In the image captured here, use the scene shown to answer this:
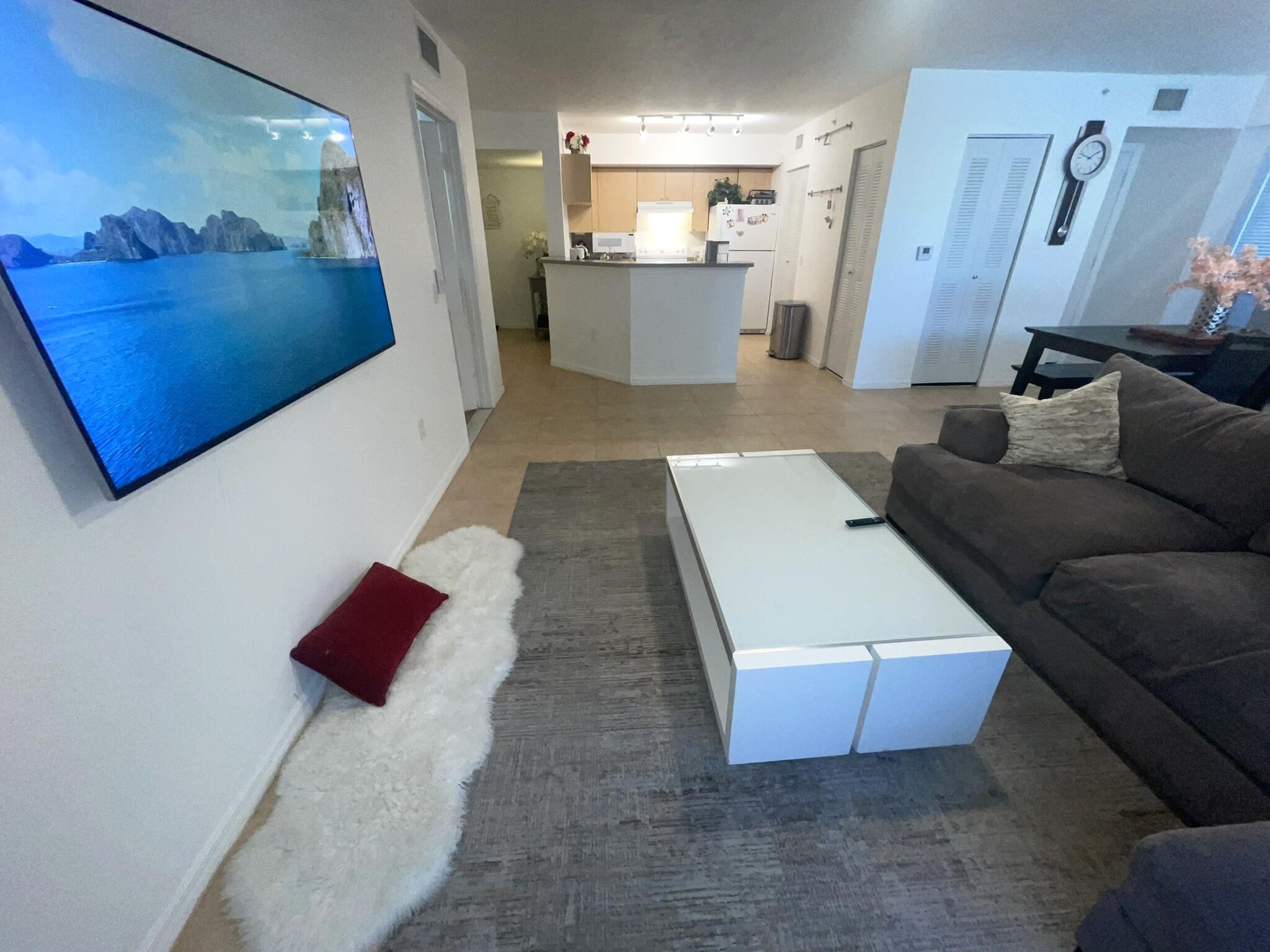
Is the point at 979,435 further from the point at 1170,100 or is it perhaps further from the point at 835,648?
the point at 1170,100

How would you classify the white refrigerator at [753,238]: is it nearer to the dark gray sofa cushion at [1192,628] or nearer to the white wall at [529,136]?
the white wall at [529,136]

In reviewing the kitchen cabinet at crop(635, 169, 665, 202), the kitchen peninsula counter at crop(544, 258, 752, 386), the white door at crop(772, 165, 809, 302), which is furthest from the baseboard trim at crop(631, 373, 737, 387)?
the kitchen cabinet at crop(635, 169, 665, 202)

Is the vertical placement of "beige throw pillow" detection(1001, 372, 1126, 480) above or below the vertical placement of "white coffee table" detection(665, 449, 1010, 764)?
above

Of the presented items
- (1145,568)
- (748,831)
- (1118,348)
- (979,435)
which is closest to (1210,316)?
(1118,348)

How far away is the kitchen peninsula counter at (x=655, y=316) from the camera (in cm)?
440

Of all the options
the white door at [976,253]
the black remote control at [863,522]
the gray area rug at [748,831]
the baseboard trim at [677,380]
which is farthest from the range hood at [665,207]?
the gray area rug at [748,831]

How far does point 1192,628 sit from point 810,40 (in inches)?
140

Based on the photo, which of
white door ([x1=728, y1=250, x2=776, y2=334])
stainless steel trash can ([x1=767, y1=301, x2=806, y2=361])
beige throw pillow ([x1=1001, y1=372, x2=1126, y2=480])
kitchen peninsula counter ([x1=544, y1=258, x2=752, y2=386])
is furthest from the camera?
white door ([x1=728, y1=250, x2=776, y2=334])

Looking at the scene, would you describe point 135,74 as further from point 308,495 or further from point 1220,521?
point 1220,521

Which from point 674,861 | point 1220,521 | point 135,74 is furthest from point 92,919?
point 1220,521

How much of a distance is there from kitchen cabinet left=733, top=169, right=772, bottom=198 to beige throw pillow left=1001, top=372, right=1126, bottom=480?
573 cm

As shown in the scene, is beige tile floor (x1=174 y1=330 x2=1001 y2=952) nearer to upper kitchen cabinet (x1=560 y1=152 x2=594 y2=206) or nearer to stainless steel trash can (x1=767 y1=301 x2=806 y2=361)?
stainless steel trash can (x1=767 y1=301 x2=806 y2=361)

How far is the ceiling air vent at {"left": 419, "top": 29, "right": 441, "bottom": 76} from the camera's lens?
2660 millimetres

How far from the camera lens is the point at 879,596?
142 centimetres
